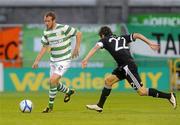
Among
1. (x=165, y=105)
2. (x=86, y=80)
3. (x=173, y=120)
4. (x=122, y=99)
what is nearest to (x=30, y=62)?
(x=86, y=80)

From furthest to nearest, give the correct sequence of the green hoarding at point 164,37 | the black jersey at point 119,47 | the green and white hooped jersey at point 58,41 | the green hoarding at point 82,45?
the green hoarding at point 164,37 → the green hoarding at point 82,45 → the green and white hooped jersey at point 58,41 → the black jersey at point 119,47

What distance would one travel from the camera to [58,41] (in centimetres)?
1867

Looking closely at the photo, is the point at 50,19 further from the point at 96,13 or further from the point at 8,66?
the point at 96,13

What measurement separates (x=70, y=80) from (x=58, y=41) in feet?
39.4

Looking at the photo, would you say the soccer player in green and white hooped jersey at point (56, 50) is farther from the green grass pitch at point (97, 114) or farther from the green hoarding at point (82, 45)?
the green hoarding at point (82, 45)

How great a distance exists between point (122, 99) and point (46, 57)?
9088mm

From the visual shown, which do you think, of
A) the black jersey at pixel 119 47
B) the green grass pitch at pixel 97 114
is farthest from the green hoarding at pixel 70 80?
the black jersey at pixel 119 47

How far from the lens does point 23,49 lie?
33.5 meters

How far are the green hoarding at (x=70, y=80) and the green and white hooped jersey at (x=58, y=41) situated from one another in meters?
11.7

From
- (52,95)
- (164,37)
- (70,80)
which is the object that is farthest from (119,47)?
(164,37)

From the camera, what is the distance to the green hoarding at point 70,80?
100ft

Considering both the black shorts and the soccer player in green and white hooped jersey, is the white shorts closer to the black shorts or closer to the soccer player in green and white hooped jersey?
the soccer player in green and white hooped jersey

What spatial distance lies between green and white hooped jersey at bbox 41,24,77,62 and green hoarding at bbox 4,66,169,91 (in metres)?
11.7

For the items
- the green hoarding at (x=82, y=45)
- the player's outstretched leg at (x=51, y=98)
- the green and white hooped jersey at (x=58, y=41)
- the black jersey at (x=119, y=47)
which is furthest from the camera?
the green hoarding at (x=82, y=45)
